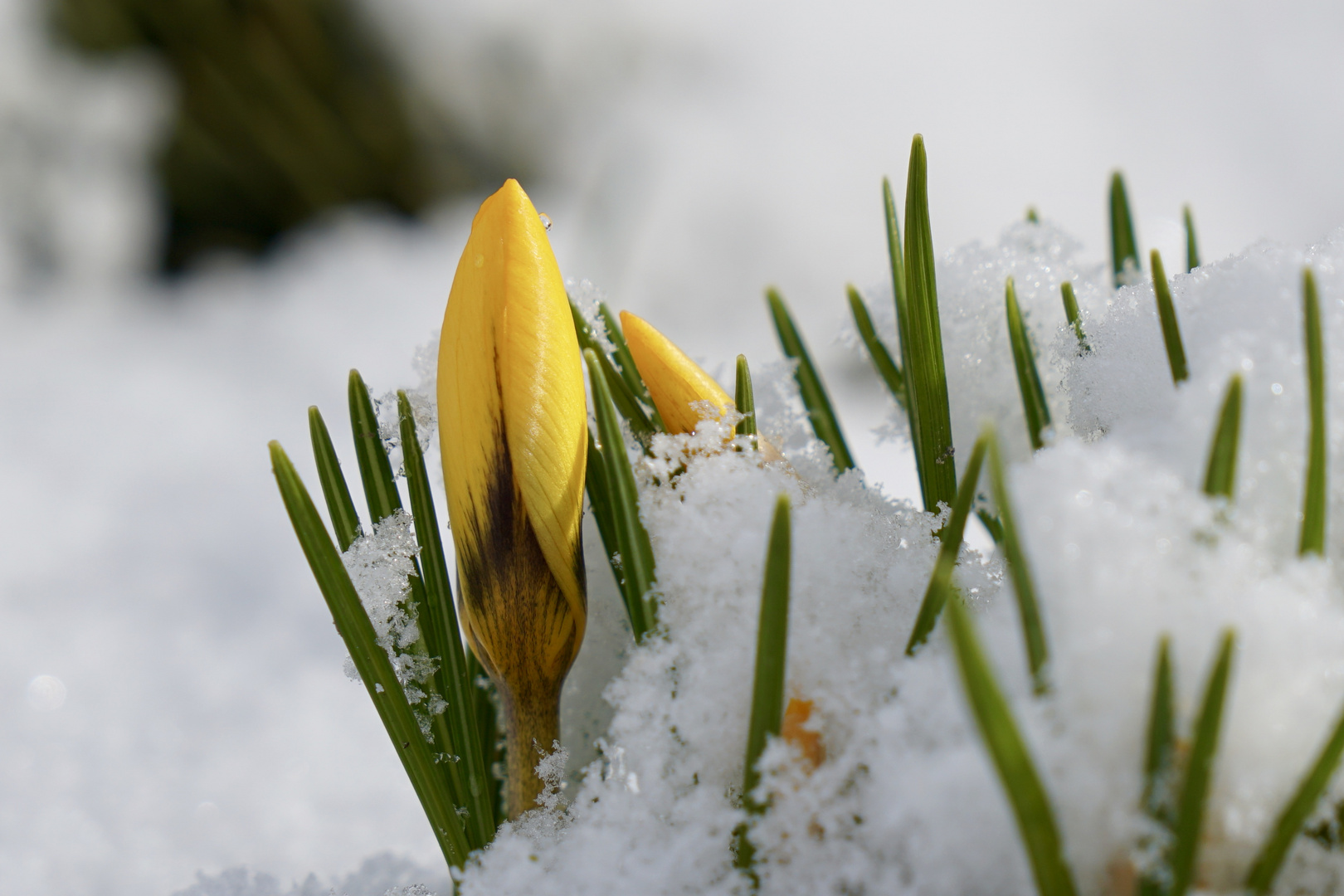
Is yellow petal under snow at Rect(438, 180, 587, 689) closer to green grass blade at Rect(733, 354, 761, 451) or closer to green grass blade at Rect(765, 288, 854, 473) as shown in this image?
green grass blade at Rect(733, 354, 761, 451)

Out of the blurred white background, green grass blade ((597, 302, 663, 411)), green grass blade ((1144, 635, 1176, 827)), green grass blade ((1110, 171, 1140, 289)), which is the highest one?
the blurred white background

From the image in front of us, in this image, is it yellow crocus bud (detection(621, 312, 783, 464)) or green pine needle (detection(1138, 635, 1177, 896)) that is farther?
yellow crocus bud (detection(621, 312, 783, 464))

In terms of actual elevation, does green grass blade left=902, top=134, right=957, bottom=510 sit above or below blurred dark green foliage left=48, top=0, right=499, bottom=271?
below

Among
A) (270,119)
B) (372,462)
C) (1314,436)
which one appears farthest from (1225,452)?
(270,119)

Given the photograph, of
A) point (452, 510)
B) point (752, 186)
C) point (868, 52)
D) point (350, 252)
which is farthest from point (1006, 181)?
point (452, 510)

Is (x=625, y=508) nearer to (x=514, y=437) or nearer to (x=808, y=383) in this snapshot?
(x=514, y=437)

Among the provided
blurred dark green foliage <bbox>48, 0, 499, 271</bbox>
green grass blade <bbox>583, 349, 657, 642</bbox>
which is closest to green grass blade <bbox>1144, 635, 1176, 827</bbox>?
green grass blade <bbox>583, 349, 657, 642</bbox>
